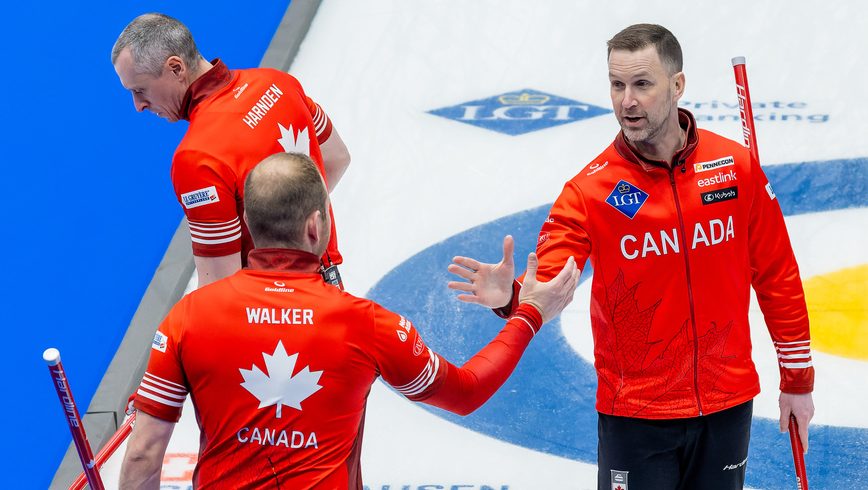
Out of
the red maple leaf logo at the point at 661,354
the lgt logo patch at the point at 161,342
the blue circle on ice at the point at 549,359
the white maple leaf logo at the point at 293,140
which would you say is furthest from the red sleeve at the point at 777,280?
the lgt logo patch at the point at 161,342

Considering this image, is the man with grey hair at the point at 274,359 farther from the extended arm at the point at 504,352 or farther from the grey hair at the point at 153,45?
the grey hair at the point at 153,45

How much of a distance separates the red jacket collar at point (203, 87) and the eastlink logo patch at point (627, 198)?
1.49m

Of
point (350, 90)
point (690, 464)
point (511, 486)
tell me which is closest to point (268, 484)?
point (690, 464)

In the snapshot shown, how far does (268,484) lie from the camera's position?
9.08ft

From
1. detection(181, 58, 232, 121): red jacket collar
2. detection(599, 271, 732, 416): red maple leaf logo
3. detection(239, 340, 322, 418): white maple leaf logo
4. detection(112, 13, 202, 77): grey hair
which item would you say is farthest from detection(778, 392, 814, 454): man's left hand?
detection(112, 13, 202, 77): grey hair

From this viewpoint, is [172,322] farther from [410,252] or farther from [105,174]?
[105,174]

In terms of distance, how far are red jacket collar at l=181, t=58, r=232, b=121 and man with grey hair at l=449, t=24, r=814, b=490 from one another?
51.9 inches

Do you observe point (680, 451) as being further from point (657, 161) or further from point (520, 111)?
point (520, 111)

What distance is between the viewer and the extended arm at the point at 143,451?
281 cm

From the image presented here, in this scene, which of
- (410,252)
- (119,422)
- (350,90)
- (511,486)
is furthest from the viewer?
(350,90)

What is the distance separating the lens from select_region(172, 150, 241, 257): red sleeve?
3836mm

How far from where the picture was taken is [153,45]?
397 centimetres

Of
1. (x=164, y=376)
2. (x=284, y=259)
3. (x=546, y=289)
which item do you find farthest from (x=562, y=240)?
(x=164, y=376)

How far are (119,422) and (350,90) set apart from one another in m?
2.98
